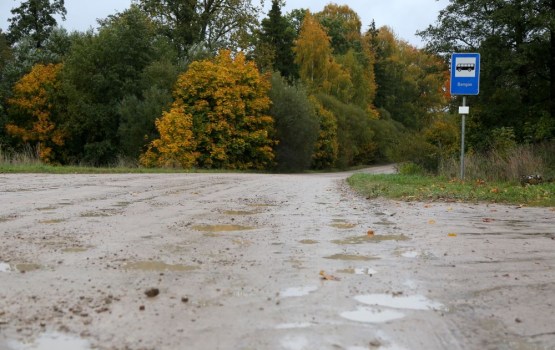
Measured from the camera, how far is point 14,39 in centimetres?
5191

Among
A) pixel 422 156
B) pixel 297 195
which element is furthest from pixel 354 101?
pixel 297 195

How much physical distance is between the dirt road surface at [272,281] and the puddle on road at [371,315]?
0.04 ft

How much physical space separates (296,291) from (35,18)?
53332 millimetres

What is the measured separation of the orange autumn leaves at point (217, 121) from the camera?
31842 millimetres

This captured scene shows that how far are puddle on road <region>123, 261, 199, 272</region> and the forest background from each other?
1281 cm

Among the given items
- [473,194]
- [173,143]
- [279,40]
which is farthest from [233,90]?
[473,194]

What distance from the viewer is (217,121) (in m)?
34.8

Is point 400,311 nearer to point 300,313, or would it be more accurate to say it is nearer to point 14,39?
point 300,313

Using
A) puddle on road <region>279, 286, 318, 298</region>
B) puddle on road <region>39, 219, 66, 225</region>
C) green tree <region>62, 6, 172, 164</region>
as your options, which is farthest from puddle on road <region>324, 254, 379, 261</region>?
green tree <region>62, 6, 172, 164</region>

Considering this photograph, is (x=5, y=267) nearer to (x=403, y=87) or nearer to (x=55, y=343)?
(x=55, y=343)

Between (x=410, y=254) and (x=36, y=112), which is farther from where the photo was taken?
(x=36, y=112)

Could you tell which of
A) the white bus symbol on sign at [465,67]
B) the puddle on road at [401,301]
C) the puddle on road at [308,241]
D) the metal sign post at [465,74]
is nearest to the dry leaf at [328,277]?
the puddle on road at [401,301]

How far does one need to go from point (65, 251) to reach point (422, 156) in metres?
18.8

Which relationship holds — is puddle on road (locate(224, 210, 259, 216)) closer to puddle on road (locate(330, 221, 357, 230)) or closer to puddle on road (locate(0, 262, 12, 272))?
puddle on road (locate(330, 221, 357, 230))
